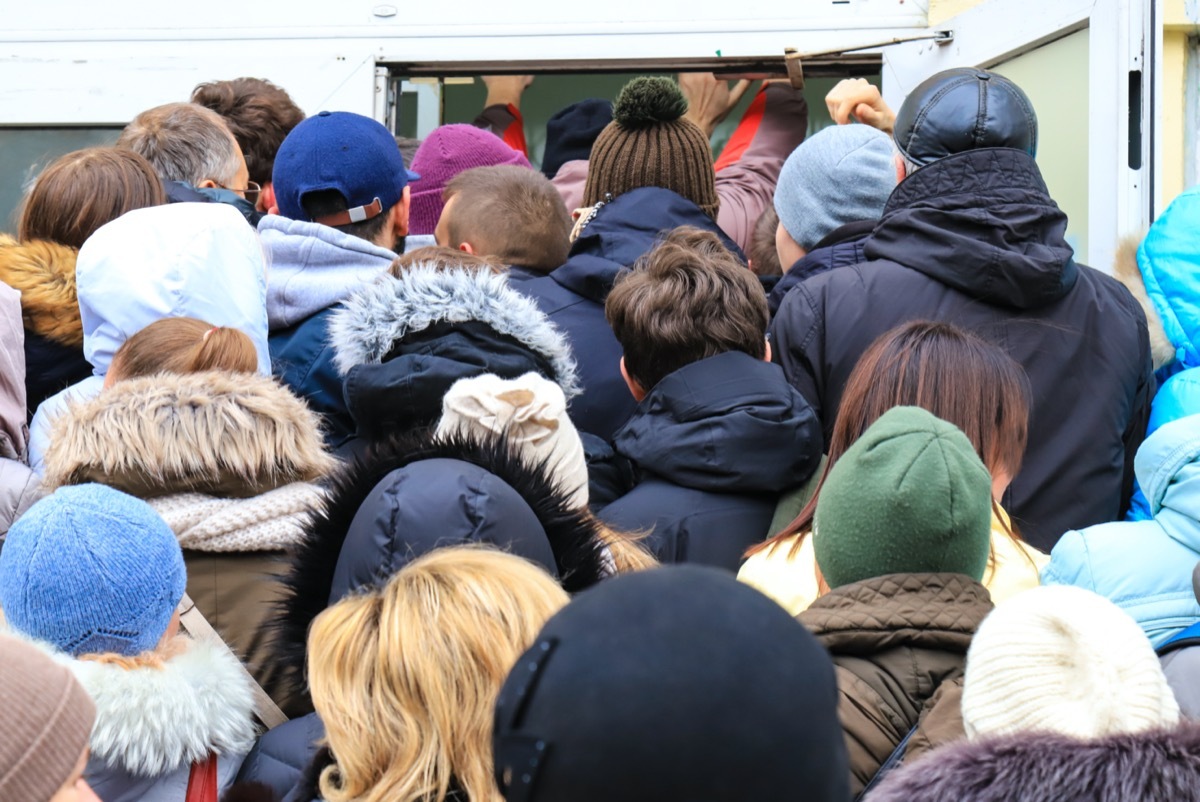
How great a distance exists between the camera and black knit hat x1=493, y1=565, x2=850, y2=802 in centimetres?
108

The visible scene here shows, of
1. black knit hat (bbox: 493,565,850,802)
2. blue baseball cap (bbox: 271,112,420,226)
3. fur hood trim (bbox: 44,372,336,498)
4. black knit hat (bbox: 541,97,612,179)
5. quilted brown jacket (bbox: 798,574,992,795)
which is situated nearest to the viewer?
black knit hat (bbox: 493,565,850,802)

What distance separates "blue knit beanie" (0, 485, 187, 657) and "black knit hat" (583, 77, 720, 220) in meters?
2.00

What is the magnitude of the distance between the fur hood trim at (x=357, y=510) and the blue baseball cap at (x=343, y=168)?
4.92ft

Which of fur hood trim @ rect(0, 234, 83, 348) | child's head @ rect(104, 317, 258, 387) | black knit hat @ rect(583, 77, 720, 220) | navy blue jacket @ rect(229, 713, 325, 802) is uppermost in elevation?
black knit hat @ rect(583, 77, 720, 220)

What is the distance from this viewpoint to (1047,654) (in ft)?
5.22

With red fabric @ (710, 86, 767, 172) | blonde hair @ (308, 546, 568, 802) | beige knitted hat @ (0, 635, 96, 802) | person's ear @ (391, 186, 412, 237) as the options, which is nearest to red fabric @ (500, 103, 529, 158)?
red fabric @ (710, 86, 767, 172)

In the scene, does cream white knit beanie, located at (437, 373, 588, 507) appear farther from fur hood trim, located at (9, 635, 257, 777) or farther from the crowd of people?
fur hood trim, located at (9, 635, 257, 777)

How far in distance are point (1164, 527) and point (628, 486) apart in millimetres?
1104

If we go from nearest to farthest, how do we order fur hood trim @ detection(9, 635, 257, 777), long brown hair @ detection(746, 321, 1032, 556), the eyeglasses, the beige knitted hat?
the beige knitted hat
fur hood trim @ detection(9, 635, 257, 777)
long brown hair @ detection(746, 321, 1032, 556)
the eyeglasses

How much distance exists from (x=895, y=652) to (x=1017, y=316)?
1333 millimetres

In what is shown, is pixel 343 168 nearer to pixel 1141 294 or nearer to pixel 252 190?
pixel 252 190

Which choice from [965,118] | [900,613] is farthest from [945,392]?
[965,118]

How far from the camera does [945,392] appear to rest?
250cm

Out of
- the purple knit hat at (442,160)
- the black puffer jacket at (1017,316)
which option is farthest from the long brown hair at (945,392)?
the purple knit hat at (442,160)
